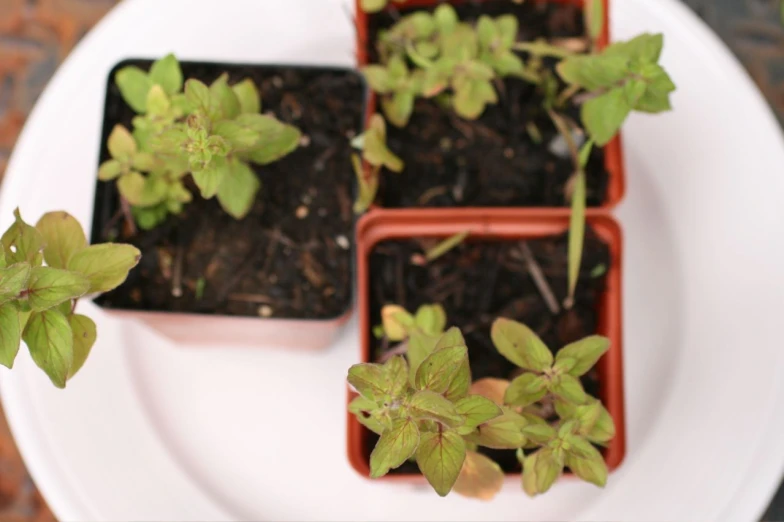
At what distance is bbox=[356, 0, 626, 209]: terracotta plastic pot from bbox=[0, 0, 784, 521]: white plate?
10cm

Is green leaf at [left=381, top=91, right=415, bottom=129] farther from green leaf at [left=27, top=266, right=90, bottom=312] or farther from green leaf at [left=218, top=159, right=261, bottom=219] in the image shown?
green leaf at [left=27, top=266, right=90, bottom=312]

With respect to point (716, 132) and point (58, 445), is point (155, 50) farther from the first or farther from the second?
point (716, 132)

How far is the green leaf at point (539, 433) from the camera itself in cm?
55

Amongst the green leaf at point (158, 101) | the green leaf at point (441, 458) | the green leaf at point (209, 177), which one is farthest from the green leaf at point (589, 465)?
the green leaf at point (158, 101)

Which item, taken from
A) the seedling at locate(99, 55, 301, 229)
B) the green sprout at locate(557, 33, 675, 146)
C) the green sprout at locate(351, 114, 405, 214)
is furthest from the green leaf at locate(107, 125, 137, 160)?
the green sprout at locate(557, 33, 675, 146)

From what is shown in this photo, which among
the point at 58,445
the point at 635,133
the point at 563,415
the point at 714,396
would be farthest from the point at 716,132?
the point at 58,445

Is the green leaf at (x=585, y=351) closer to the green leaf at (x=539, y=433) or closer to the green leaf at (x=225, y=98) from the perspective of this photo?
the green leaf at (x=539, y=433)

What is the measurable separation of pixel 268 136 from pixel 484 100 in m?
0.24

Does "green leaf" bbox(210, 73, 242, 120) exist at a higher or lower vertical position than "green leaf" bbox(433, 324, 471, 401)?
higher

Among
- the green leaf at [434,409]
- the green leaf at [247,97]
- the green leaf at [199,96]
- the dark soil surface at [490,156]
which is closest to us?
the green leaf at [434,409]

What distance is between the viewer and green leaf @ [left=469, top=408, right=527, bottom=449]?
55cm

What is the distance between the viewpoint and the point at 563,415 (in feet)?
1.93

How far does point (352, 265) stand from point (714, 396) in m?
0.41

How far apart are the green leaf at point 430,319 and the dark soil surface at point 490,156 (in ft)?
0.45
